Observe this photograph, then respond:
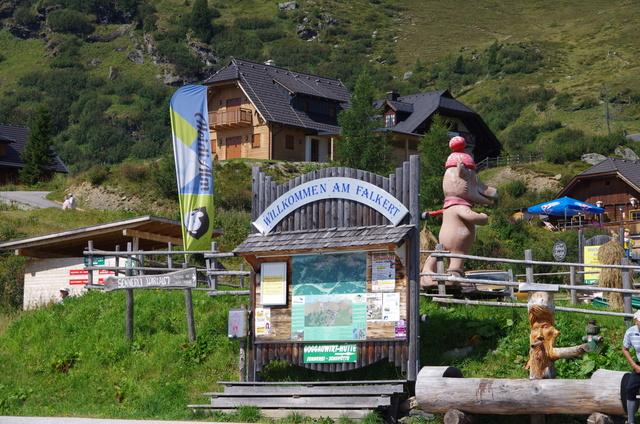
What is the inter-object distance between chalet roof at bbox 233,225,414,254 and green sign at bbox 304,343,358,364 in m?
1.63

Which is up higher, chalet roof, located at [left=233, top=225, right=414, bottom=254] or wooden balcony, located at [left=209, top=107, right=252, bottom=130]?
wooden balcony, located at [left=209, top=107, right=252, bottom=130]

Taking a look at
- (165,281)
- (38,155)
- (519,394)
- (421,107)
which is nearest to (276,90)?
(421,107)

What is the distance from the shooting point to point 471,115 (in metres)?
65.2

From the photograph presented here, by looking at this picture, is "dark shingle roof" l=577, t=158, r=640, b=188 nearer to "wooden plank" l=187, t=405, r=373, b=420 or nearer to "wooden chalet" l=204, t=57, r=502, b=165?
"wooden chalet" l=204, t=57, r=502, b=165

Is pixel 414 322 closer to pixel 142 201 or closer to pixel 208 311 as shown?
pixel 208 311

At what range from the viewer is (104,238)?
25703 mm

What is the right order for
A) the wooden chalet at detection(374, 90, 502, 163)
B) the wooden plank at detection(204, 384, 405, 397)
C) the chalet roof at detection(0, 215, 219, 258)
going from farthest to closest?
the wooden chalet at detection(374, 90, 502, 163), the chalet roof at detection(0, 215, 219, 258), the wooden plank at detection(204, 384, 405, 397)

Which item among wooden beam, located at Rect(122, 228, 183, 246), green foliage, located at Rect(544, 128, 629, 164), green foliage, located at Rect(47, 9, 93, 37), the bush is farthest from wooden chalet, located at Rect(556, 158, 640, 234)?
green foliage, located at Rect(47, 9, 93, 37)

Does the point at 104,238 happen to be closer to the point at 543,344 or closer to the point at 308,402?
the point at 308,402

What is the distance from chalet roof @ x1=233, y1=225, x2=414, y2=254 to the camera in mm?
13844

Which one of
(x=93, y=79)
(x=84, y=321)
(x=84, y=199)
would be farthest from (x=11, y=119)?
(x=84, y=321)

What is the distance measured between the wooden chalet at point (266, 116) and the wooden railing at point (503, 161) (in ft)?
38.4

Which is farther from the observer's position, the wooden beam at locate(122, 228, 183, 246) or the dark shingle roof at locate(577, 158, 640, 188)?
the dark shingle roof at locate(577, 158, 640, 188)

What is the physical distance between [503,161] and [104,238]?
43.3 metres
